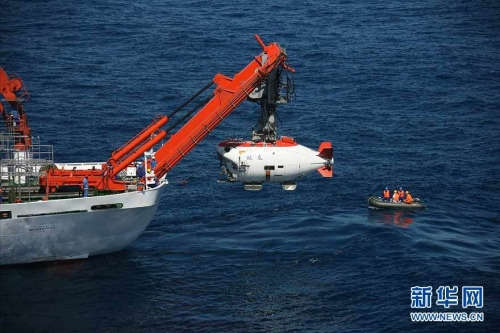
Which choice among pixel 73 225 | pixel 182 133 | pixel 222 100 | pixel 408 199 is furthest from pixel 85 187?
pixel 408 199

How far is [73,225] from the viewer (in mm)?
65125

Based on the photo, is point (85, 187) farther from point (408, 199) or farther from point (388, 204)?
point (408, 199)

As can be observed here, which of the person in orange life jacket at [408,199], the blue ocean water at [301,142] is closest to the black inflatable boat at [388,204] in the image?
the person in orange life jacket at [408,199]

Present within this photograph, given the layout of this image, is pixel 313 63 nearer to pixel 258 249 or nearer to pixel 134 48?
pixel 134 48

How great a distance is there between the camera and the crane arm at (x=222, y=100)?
63656 mm

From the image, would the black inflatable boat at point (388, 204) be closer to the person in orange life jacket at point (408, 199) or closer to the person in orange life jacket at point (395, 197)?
the person in orange life jacket at point (408, 199)

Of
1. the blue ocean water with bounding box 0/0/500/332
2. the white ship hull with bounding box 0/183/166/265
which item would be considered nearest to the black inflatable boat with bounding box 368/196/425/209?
the blue ocean water with bounding box 0/0/500/332

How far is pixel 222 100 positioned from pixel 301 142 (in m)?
31.5

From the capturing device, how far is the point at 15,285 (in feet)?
206

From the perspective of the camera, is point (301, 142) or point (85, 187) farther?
point (301, 142)

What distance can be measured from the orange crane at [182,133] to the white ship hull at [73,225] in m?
2.22

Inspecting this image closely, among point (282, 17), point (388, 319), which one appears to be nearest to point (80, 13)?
point (282, 17)

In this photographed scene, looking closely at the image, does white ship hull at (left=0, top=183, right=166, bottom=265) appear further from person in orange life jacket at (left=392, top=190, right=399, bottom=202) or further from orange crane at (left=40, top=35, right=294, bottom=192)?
person in orange life jacket at (left=392, top=190, right=399, bottom=202)

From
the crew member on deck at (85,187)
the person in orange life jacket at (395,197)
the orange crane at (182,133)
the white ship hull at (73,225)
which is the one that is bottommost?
the white ship hull at (73,225)
